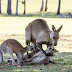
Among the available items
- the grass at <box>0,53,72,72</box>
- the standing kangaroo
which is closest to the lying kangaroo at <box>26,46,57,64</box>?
the grass at <box>0,53,72,72</box>

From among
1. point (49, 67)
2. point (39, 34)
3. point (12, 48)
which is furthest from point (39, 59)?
point (39, 34)

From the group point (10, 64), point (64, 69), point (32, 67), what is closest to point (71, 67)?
point (64, 69)

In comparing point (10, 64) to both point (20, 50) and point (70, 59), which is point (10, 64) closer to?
point (20, 50)

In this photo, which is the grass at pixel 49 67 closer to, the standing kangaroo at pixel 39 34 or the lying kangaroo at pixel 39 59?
the lying kangaroo at pixel 39 59

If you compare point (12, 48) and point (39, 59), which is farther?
point (39, 59)

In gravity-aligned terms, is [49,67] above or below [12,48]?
below

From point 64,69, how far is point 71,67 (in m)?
0.53

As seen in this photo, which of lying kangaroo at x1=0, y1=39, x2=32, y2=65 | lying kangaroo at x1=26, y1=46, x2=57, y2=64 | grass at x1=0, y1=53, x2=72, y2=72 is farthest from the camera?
lying kangaroo at x1=26, y1=46, x2=57, y2=64

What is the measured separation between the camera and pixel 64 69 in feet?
33.8

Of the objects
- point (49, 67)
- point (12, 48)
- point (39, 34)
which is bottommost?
point (49, 67)

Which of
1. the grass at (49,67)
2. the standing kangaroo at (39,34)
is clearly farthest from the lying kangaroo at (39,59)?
the standing kangaroo at (39,34)

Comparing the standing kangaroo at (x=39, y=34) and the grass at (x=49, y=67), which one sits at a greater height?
the standing kangaroo at (x=39, y=34)

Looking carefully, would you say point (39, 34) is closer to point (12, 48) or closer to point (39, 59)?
point (39, 59)

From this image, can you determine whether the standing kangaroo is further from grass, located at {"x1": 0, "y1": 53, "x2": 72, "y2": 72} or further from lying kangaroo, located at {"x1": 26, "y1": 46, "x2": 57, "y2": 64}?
grass, located at {"x1": 0, "y1": 53, "x2": 72, "y2": 72}
